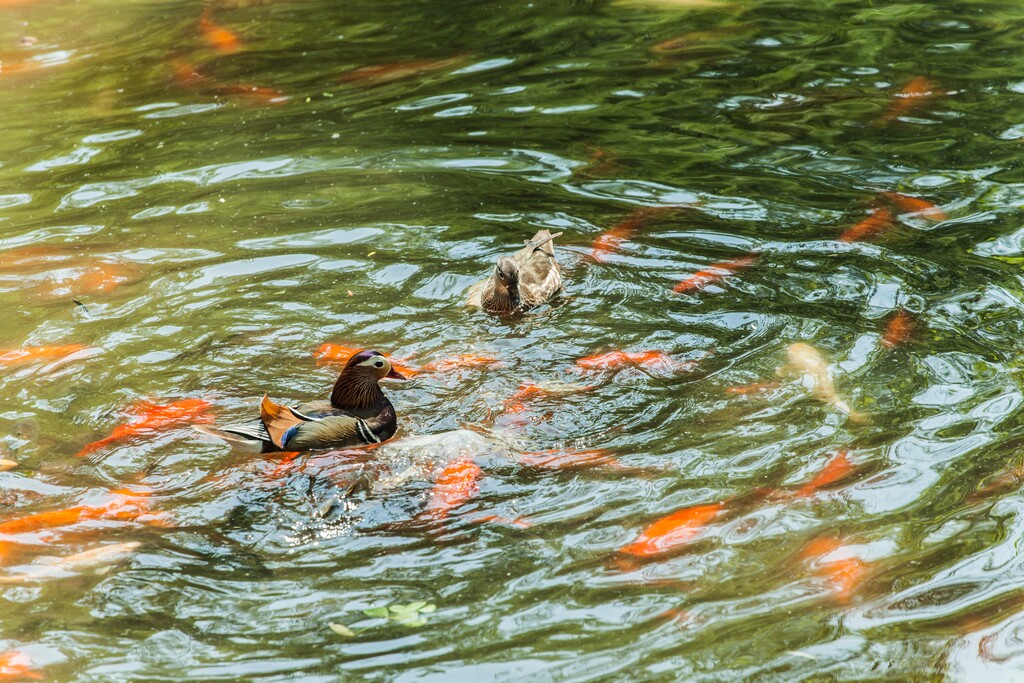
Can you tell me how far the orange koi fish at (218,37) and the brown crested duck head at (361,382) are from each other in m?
8.38

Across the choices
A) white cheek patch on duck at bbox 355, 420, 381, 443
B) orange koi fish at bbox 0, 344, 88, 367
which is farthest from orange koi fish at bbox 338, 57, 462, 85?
white cheek patch on duck at bbox 355, 420, 381, 443

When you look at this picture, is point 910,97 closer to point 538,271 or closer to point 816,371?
point 538,271

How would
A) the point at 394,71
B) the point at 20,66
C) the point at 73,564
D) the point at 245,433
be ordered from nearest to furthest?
1. the point at 73,564
2. the point at 245,433
3. the point at 394,71
4. the point at 20,66

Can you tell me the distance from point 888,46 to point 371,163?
613cm

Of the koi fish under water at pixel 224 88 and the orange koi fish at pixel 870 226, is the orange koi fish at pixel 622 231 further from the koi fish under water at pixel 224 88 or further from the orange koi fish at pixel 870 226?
the koi fish under water at pixel 224 88

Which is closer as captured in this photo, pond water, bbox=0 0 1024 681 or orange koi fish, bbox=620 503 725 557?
pond water, bbox=0 0 1024 681

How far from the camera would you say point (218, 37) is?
1417 centimetres

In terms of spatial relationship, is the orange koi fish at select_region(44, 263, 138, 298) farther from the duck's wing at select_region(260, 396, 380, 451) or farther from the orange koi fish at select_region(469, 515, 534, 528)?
the orange koi fish at select_region(469, 515, 534, 528)

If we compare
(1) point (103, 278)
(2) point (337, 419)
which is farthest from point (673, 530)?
(1) point (103, 278)

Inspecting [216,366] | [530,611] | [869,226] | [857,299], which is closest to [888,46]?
[869,226]

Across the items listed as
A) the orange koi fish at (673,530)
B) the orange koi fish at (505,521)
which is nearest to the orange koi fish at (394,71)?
the orange koi fish at (505,521)

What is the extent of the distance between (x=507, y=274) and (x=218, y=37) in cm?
789

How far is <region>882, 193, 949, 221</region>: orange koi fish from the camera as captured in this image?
896 centimetres

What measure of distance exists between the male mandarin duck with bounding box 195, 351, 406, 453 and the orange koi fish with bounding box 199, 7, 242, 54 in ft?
27.4
